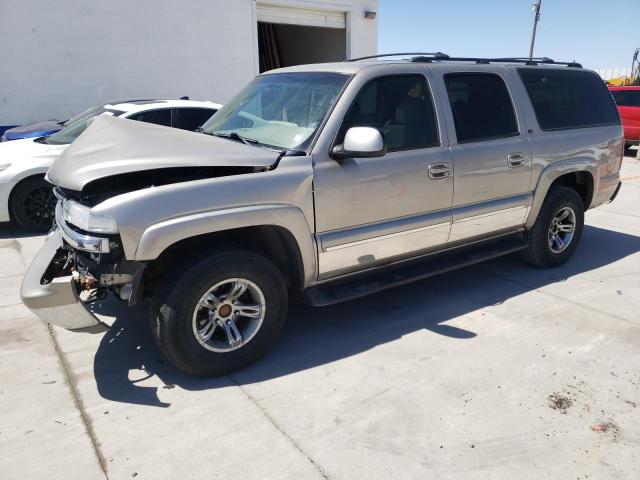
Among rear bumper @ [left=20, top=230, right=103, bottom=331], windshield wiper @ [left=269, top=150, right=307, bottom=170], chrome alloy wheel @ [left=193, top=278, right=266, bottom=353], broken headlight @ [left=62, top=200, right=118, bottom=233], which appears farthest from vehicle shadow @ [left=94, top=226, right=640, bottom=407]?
windshield wiper @ [left=269, top=150, right=307, bottom=170]

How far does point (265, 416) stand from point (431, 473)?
96cm

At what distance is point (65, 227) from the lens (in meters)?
3.18

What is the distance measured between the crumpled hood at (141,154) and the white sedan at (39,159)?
300cm

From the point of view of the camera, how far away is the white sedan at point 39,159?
6281 millimetres

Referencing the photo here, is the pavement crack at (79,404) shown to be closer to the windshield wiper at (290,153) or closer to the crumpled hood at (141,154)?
the crumpled hood at (141,154)

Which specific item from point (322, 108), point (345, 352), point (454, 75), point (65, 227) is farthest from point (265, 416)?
point (454, 75)

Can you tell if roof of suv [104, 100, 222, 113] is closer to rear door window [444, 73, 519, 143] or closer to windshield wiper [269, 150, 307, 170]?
rear door window [444, 73, 519, 143]

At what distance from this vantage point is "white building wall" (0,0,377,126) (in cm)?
1012

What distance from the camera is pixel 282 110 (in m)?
3.81

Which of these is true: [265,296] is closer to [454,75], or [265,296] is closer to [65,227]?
[65,227]

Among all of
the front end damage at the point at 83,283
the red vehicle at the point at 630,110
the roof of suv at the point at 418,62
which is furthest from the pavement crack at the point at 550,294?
the red vehicle at the point at 630,110

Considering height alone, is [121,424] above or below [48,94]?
below

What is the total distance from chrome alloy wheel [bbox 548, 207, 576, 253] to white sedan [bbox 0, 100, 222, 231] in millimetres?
4773

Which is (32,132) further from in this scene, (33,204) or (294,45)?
(294,45)
